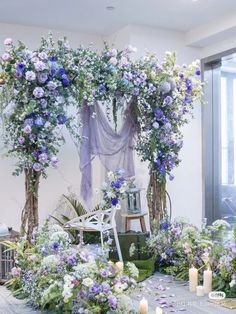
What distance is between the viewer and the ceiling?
4602 mm

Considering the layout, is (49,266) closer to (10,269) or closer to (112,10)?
(10,269)

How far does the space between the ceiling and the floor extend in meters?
2.94

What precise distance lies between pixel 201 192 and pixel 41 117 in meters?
2.82

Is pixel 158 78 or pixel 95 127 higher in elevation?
pixel 158 78

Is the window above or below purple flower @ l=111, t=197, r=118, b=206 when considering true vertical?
above

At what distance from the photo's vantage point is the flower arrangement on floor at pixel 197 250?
11.5 feet

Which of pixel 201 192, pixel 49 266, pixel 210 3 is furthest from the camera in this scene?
pixel 201 192

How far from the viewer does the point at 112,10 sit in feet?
15.7

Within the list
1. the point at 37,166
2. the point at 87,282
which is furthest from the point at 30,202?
the point at 87,282

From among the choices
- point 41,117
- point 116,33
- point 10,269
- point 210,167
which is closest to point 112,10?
point 116,33

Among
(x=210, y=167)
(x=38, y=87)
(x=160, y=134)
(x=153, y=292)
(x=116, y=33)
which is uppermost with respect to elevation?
(x=116, y=33)

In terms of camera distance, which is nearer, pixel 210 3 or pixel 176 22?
pixel 210 3

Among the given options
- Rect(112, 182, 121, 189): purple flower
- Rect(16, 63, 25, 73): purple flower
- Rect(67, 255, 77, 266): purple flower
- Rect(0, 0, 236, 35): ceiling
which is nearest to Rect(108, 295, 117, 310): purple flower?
Rect(67, 255, 77, 266): purple flower

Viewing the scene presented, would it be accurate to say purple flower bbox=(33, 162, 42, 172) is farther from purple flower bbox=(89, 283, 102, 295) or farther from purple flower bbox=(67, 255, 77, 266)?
purple flower bbox=(89, 283, 102, 295)
